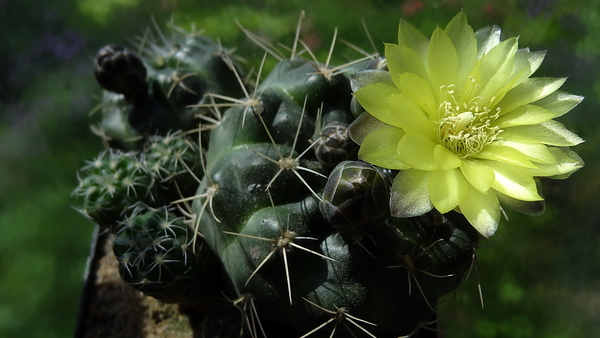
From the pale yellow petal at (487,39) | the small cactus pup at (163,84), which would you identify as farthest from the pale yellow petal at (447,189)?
the small cactus pup at (163,84)

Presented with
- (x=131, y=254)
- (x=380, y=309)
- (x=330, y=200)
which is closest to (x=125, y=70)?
(x=131, y=254)

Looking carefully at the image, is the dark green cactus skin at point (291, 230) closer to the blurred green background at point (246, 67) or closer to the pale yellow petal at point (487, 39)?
the pale yellow petal at point (487, 39)

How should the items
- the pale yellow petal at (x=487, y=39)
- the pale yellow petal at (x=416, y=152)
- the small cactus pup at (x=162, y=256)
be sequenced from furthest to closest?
the small cactus pup at (x=162, y=256) < the pale yellow petal at (x=487, y=39) < the pale yellow petal at (x=416, y=152)

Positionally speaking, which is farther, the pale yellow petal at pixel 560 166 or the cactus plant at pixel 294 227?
the cactus plant at pixel 294 227

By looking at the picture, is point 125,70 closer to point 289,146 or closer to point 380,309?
point 289,146

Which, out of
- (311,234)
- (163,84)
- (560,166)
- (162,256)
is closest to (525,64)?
(560,166)

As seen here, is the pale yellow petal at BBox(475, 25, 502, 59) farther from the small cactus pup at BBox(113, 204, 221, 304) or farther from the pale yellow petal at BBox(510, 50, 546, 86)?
the small cactus pup at BBox(113, 204, 221, 304)

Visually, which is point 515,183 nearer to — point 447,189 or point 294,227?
point 447,189

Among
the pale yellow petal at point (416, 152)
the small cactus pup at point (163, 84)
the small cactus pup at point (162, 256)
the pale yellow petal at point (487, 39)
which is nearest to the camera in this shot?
the pale yellow petal at point (416, 152)
